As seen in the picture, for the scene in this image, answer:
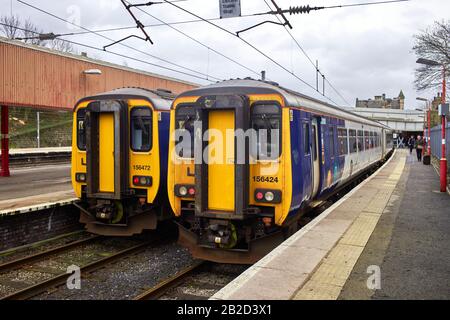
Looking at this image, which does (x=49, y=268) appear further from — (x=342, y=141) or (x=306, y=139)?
(x=342, y=141)

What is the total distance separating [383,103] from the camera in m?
105

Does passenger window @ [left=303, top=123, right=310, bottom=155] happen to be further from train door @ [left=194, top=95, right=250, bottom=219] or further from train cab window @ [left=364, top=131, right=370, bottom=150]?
train cab window @ [left=364, top=131, right=370, bottom=150]

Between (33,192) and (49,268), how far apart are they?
5732mm

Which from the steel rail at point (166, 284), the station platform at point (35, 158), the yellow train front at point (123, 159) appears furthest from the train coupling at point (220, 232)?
the station platform at point (35, 158)

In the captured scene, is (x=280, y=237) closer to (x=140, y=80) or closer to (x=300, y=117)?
(x=300, y=117)

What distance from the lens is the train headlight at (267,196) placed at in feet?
23.1

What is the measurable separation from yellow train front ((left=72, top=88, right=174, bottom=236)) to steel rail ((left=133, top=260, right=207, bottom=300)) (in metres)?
2.12

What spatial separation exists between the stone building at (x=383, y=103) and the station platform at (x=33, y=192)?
9415 cm

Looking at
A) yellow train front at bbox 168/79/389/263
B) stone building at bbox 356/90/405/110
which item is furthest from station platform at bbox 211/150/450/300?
stone building at bbox 356/90/405/110

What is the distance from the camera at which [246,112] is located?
710 cm

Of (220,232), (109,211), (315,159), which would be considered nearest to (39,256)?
(109,211)
